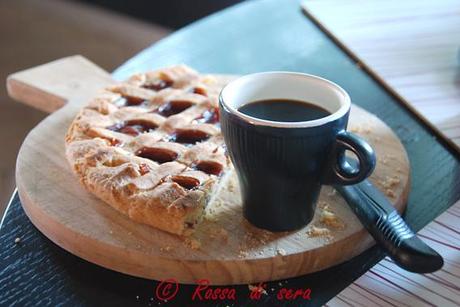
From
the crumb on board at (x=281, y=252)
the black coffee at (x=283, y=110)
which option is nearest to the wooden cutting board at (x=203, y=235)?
the crumb on board at (x=281, y=252)

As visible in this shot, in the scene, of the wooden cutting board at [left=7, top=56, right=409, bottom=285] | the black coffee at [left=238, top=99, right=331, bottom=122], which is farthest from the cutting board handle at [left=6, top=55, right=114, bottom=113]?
the black coffee at [left=238, top=99, right=331, bottom=122]

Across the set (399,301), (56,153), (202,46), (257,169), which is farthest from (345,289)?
(202,46)

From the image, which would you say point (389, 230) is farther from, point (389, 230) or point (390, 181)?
point (390, 181)

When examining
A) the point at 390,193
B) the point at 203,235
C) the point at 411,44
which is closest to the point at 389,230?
the point at 390,193

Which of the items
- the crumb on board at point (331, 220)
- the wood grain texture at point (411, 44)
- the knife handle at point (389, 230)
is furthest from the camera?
the wood grain texture at point (411, 44)

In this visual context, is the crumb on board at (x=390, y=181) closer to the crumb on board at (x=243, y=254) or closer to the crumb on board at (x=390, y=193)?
the crumb on board at (x=390, y=193)

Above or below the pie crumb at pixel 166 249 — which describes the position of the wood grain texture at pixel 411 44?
above
